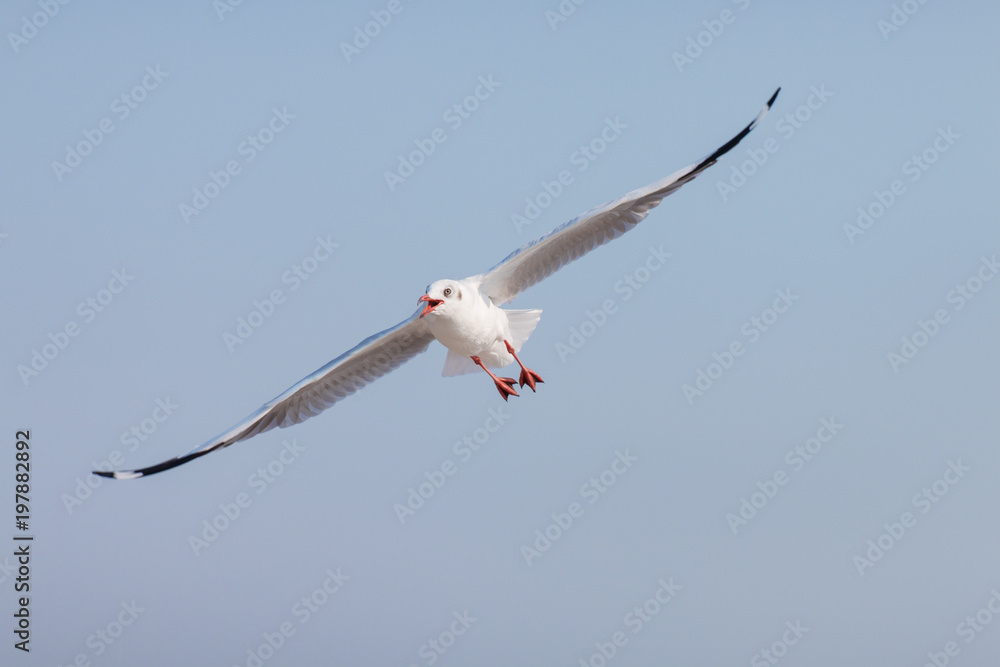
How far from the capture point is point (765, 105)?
11070 millimetres

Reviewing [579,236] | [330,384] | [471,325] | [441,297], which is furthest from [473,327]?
[330,384]

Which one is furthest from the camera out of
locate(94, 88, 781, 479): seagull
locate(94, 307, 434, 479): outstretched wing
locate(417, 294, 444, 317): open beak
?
locate(94, 307, 434, 479): outstretched wing

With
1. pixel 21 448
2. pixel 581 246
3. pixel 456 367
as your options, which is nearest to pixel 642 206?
pixel 581 246

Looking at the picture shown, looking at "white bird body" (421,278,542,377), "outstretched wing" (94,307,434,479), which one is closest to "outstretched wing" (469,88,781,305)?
"white bird body" (421,278,542,377)

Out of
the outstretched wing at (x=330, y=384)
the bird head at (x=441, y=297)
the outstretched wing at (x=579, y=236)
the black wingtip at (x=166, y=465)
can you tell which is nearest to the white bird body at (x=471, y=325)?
the bird head at (x=441, y=297)

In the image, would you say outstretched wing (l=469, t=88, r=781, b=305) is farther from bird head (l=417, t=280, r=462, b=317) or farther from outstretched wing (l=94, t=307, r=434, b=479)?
outstretched wing (l=94, t=307, r=434, b=479)

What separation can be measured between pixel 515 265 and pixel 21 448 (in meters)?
5.14

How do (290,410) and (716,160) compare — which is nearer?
(716,160)

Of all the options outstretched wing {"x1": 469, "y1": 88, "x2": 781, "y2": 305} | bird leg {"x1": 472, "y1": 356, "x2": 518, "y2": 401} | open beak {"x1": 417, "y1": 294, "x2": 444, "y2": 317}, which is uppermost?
outstretched wing {"x1": 469, "y1": 88, "x2": 781, "y2": 305}

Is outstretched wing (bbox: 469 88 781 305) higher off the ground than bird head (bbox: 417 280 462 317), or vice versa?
outstretched wing (bbox: 469 88 781 305)

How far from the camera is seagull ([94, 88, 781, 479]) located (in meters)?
10.7

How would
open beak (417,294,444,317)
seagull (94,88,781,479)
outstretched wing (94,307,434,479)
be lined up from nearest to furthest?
open beak (417,294,444,317) → seagull (94,88,781,479) → outstretched wing (94,307,434,479)

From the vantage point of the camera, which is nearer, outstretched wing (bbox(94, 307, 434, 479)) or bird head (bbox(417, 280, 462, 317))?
bird head (bbox(417, 280, 462, 317))

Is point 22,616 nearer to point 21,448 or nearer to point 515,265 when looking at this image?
point 21,448
